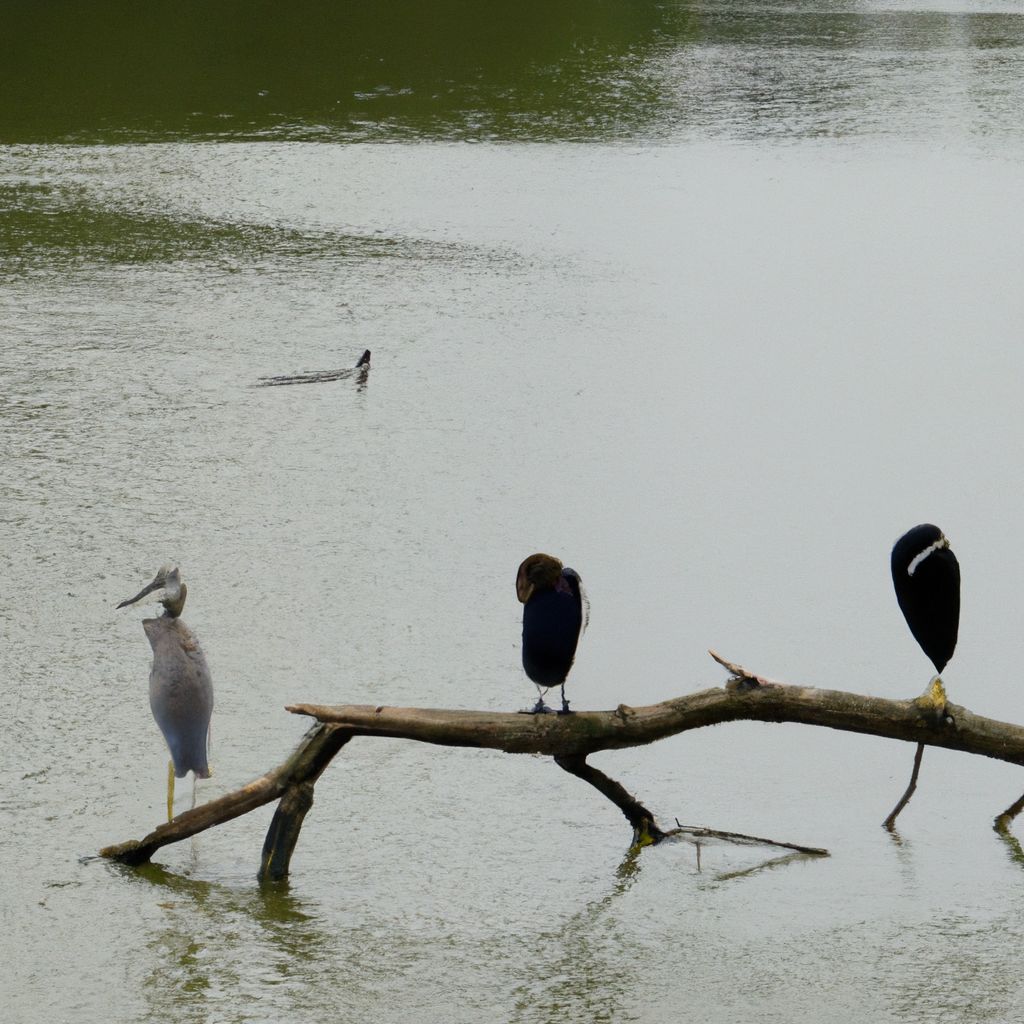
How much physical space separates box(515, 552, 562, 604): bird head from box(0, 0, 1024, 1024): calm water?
415mm

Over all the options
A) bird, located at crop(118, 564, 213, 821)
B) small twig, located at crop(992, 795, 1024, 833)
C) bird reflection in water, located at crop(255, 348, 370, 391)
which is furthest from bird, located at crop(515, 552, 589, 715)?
bird reflection in water, located at crop(255, 348, 370, 391)

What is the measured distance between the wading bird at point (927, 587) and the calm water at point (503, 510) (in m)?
0.29

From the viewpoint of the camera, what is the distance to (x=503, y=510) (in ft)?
13.4

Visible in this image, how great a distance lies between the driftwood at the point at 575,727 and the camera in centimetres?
235

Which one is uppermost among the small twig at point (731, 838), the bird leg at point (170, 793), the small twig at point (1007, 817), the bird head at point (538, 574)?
the bird head at point (538, 574)

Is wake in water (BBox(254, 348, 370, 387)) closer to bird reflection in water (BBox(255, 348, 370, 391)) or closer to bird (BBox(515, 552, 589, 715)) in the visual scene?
bird reflection in water (BBox(255, 348, 370, 391))

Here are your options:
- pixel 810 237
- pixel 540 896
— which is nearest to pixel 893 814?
pixel 540 896

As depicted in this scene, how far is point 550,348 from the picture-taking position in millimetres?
5367

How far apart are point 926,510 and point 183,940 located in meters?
2.51

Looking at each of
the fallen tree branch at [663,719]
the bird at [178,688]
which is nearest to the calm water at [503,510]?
the bird at [178,688]

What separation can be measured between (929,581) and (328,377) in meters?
2.72

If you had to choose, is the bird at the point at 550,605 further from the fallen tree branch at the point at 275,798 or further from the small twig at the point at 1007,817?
the small twig at the point at 1007,817

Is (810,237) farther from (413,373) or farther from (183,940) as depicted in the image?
(183,940)

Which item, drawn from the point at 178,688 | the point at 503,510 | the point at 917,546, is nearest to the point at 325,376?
the point at 503,510
